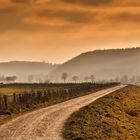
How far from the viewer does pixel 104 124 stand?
3991 centimetres

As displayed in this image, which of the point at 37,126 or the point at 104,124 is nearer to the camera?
the point at 37,126

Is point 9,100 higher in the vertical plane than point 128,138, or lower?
higher

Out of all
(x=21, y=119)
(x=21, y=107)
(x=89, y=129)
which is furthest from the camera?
(x=21, y=107)

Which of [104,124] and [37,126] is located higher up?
[37,126]

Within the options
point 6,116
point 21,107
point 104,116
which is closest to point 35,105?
point 21,107

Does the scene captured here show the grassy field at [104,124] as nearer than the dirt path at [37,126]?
No

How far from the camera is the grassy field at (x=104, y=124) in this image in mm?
34716

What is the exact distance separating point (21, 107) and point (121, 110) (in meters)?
13.4

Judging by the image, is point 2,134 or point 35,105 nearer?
point 2,134

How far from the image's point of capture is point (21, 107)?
53.1 meters

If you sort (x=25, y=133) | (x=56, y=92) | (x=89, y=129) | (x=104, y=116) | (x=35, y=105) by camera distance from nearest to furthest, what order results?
(x=25, y=133)
(x=89, y=129)
(x=104, y=116)
(x=35, y=105)
(x=56, y=92)

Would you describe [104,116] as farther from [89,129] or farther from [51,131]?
[51,131]

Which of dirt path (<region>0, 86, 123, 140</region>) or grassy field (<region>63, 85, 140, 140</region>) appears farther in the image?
grassy field (<region>63, 85, 140, 140</region>)

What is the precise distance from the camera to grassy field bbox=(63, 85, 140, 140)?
34.7 meters
